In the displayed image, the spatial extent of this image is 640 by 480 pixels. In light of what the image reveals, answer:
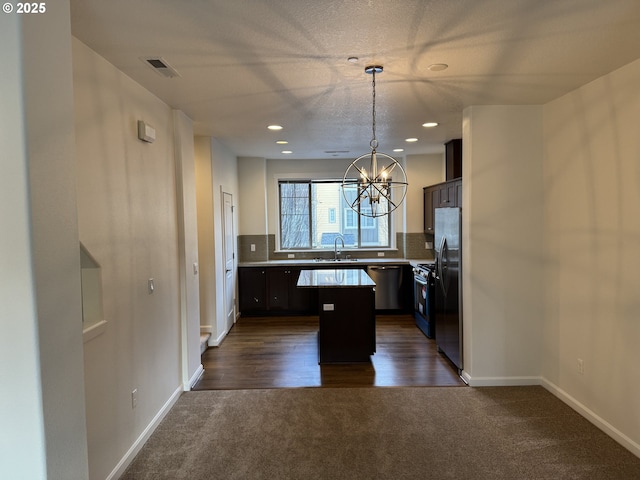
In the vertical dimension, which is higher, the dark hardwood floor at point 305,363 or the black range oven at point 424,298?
the black range oven at point 424,298

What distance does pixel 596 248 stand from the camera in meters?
3.05

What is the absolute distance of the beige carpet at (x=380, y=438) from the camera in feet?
8.34

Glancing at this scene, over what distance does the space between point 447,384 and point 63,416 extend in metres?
3.36

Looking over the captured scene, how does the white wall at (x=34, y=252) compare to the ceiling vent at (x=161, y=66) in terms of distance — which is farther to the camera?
the ceiling vent at (x=161, y=66)

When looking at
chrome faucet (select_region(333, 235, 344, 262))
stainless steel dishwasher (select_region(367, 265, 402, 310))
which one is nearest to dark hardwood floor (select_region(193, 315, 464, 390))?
stainless steel dishwasher (select_region(367, 265, 402, 310))

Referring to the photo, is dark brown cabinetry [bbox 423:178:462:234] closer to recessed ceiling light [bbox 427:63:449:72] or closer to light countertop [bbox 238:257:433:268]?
light countertop [bbox 238:257:433:268]

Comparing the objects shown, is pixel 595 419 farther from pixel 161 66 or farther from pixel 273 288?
pixel 273 288

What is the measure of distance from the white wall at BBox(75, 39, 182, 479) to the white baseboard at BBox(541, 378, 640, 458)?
3462 millimetres

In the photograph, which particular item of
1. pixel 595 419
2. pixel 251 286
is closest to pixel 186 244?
pixel 251 286

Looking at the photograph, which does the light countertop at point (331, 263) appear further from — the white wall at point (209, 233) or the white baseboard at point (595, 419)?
the white baseboard at point (595, 419)

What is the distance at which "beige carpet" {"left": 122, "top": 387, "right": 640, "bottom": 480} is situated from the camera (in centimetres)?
254

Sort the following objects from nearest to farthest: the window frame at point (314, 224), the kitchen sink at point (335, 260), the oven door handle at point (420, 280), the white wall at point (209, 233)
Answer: the white wall at point (209, 233) < the oven door handle at point (420, 280) < the kitchen sink at point (335, 260) < the window frame at point (314, 224)

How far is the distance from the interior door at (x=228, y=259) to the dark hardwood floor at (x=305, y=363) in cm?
32

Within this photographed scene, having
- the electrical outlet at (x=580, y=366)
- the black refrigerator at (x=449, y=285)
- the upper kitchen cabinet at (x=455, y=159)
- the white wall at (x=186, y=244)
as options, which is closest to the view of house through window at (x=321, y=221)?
the upper kitchen cabinet at (x=455, y=159)
